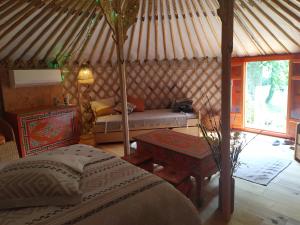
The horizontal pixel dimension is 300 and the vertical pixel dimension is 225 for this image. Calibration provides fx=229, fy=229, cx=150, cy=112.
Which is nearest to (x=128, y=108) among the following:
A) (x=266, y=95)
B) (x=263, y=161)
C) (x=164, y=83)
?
(x=164, y=83)

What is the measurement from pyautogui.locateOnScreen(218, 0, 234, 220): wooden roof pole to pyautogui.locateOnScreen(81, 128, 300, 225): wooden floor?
5.4 inches

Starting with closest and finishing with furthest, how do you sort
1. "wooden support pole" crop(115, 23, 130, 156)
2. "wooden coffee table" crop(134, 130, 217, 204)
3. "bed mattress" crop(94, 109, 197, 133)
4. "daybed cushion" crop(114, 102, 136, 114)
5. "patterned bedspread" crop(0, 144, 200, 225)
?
"patterned bedspread" crop(0, 144, 200, 225) → "wooden coffee table" crop(134, 130, 217, 204) → "wooden support pole" crop(115, 23, 130, 156) → "bed mattress" crop(94, 109, 197, 133) → "daybed cushion" crop(114, 102, 136, 114)

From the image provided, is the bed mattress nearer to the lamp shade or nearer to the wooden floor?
the lamp shade

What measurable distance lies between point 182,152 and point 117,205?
3.79 ft

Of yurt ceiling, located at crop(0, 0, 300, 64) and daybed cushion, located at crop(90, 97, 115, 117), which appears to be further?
daybed cushion, located at crop(90, 97, 115, 117)

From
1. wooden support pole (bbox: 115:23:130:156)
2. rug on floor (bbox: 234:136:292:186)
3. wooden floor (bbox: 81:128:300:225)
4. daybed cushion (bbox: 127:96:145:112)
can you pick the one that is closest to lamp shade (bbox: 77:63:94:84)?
daybed cushion (bbox: 127:96:145:112)

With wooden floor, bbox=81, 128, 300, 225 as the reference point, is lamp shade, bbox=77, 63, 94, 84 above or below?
above

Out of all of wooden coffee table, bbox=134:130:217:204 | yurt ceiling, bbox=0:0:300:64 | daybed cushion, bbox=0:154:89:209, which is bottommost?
wooden coffee table, bbox=134:130:217:204

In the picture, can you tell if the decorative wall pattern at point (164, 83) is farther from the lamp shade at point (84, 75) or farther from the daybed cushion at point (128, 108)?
the lamp shade at point (84, 75)

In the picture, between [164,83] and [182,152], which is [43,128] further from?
[164,83]

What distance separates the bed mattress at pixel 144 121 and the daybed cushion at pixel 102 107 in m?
0.15

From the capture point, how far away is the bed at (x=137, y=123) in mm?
3654

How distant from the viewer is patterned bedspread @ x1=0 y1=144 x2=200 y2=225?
939mm

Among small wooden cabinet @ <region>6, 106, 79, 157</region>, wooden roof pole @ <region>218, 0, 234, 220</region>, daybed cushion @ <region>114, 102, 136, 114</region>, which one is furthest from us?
daybed cushion @ <region>114, 102, 136, 114</region>
